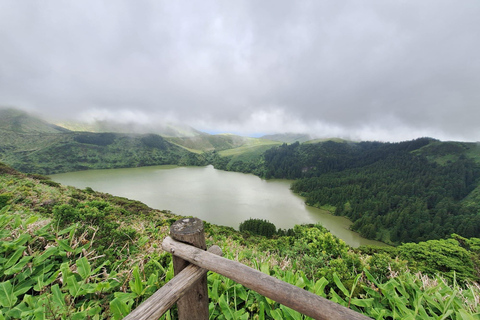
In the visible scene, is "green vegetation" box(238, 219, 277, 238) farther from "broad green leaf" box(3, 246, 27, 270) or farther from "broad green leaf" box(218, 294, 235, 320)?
"broad green leaf" box(3, 246, 27, 270)

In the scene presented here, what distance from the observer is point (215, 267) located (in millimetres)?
1533

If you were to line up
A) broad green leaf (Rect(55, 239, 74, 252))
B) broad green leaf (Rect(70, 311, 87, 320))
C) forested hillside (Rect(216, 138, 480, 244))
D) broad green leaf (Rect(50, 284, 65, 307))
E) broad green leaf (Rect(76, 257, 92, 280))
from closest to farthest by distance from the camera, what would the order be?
1. broad green leaf (Rect(70, 311, 87, 320))
2. broad green leaf (Rect(50, 284, 65, 307))
3. broad green leaf (Rect(76, 257, 92, 280))
4. broad green leaf (Rect(55, 239, 74, 252))
5. forested hillside (Rect(216, 138, 480, 244))

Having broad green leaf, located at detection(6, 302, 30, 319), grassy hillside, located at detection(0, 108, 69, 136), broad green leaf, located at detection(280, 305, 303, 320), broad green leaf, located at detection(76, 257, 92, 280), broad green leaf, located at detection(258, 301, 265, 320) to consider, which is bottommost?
broad green leaf, located at detection(258, 301, 265, 320)

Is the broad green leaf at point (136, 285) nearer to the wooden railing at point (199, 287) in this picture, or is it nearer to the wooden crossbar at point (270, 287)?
the wooden railing at point (199, 287)

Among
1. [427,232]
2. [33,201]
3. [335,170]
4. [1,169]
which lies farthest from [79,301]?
[335,170]

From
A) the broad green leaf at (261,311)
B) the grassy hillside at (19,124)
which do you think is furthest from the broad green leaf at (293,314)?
the grassy hillside at (19,124)

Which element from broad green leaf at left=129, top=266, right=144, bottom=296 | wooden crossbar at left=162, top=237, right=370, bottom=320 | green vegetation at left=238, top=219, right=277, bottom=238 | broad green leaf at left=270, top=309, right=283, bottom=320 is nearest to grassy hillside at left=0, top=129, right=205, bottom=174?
green vegetation at left=238, top=219, right=277, bottom=238

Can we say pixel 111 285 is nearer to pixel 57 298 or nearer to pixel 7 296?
pixel 57 298

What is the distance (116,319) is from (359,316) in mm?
2347

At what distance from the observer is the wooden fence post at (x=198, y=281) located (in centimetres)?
170

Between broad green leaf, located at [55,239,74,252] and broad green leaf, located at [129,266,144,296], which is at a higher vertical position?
broad green leaf, located at [55,239,74,252]

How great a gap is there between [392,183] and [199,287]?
3863 inches

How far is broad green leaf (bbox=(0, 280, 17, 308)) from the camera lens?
185 centimetres

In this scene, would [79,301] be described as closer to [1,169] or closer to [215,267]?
[215,267]
